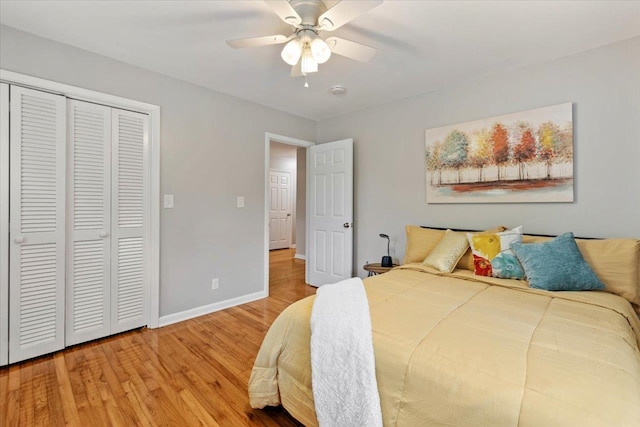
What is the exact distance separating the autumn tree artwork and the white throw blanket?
198 centimetres

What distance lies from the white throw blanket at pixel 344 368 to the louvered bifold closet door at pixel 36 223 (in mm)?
2116

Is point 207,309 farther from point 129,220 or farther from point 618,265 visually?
point 618,265

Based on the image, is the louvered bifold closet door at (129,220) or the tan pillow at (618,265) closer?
the tan pillow at (618,265)

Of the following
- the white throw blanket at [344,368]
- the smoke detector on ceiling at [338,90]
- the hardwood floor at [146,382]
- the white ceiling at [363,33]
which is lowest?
the hardwood floor at [146,382]

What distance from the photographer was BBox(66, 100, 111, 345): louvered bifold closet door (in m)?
2.26

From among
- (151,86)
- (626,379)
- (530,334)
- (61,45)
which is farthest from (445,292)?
(61,45)

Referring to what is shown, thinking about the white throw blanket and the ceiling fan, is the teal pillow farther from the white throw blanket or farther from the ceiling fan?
the ceiling fan

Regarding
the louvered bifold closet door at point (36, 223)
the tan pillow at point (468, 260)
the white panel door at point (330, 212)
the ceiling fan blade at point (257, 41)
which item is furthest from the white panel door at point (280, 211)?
the ceiling fan blade at point (257, 41)

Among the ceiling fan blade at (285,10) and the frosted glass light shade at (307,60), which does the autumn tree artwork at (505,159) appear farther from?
the ceiling fan blade at (285,10)

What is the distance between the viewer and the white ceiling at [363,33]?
1793mm

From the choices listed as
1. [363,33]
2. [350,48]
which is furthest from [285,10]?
[363,33]

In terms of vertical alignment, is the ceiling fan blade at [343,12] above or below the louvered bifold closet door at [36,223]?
above

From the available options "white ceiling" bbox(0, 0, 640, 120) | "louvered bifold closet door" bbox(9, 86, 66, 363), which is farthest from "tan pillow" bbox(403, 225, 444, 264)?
"louvered bifold closet door" bbox(9, 86, 66, 363)

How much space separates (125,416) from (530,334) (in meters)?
2.03
